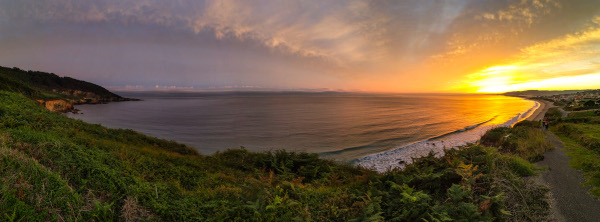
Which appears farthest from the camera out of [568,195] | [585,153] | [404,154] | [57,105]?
[57,105]

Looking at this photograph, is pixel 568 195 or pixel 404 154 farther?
pixel 404 154

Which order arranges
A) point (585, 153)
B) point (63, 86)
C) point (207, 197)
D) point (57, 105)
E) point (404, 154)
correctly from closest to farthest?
point (207, 197) < point (585, 153) < point (404, 154) < point (57, 105) < point (63, 86)

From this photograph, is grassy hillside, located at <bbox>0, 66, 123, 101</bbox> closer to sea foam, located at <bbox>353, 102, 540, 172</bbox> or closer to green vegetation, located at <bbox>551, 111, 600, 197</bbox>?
sea foam, located at <bbox>353, 102, 540, 172</bbox>

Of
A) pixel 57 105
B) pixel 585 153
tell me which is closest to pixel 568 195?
pixel 585 153

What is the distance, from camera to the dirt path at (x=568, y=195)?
6.31 m

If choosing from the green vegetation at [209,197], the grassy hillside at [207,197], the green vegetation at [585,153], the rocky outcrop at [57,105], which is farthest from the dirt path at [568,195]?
the rocky outcrop at [57,105]

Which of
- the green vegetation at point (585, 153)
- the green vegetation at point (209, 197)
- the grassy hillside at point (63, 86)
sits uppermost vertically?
the grassy hillside at point (63, 86)

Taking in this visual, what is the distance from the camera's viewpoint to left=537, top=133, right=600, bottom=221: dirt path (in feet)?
20.7

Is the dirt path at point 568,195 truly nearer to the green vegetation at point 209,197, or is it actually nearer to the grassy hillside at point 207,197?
the green vegetation at point 209,197

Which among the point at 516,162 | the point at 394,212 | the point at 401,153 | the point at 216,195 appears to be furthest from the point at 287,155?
the point at 401,153

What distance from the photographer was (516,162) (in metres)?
8.77

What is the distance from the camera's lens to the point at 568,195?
7480 millimetres

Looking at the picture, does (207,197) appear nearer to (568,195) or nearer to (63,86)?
(568,195)

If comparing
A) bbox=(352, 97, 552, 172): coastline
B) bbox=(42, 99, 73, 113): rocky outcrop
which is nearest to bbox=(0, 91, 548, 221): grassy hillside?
bbox=(352, 97, 552, 172): coastline
